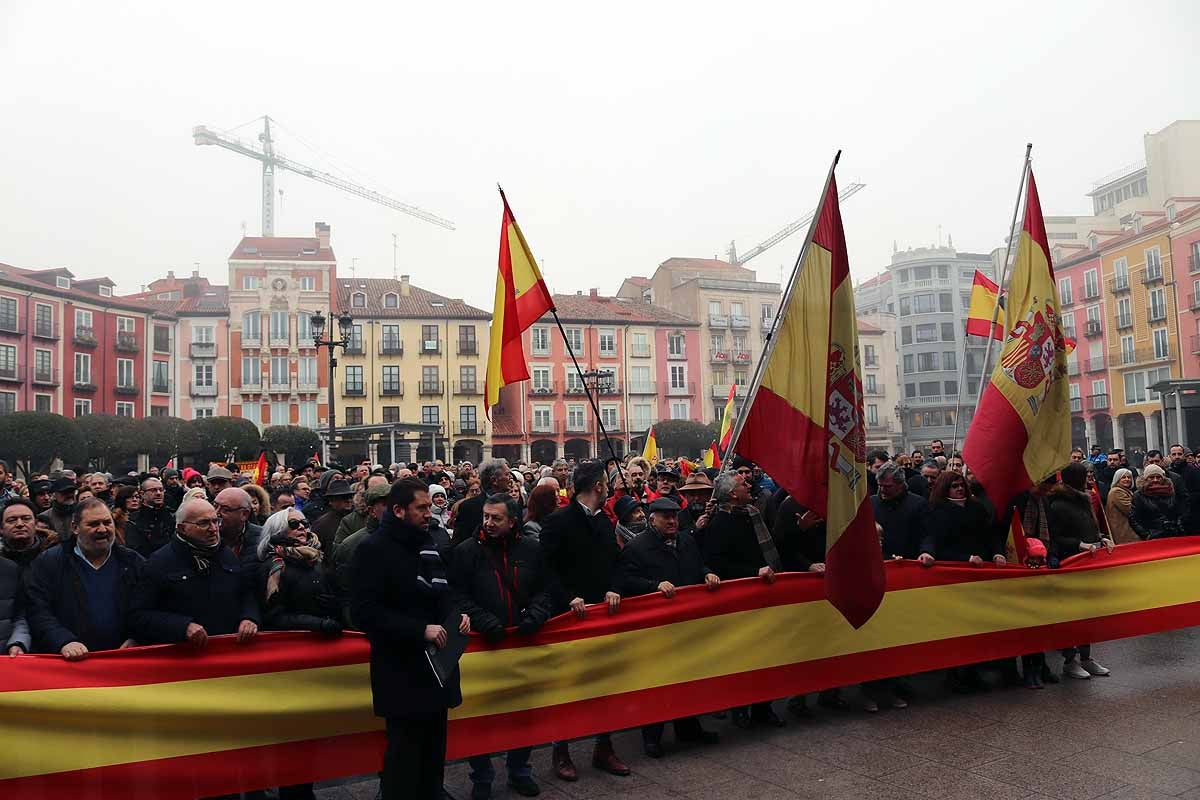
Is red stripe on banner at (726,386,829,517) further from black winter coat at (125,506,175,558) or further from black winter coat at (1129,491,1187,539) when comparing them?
black winter coat at (1129,491,1187,539)

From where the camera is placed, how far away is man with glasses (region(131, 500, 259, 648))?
14.4 feet

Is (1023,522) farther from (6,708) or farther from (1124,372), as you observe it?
(1124,372)

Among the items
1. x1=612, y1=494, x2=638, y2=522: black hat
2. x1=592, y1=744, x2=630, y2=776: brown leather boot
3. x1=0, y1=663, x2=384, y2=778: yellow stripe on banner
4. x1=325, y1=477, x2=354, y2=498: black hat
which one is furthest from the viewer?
x1=612, y1=494, x2=638, y2=522: black hat

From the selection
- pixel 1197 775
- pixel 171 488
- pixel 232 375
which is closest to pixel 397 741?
pixel 1197 775

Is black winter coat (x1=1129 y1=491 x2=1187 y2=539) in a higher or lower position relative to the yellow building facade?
lower

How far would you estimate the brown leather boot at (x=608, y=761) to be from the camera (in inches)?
207

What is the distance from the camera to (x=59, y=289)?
46406 millimetres

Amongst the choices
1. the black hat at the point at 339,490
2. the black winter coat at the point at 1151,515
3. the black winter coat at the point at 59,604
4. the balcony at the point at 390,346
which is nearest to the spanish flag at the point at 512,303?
the black hat at the point at 339,490

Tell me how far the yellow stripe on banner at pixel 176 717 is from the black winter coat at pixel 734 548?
264 centimetres

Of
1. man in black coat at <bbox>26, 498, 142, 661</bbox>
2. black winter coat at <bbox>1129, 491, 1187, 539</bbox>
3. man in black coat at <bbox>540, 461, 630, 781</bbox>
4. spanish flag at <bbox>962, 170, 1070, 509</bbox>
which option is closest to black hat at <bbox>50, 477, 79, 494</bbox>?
man in black coat at <bbox>26, 498, 142, 661</bbox>

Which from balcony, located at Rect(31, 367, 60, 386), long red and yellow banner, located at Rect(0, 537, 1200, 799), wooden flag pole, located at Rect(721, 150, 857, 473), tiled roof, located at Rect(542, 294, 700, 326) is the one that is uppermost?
tiled roof, located at Rect(542, 294, 700, 326)

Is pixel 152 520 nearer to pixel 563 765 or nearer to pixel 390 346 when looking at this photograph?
pixel 563 765

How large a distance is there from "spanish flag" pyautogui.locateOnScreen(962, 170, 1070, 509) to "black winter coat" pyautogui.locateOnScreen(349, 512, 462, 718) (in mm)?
4418

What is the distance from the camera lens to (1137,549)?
7168 mm
